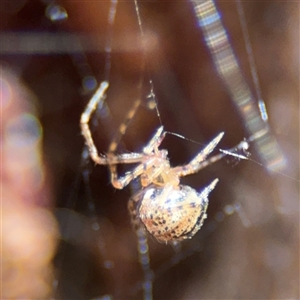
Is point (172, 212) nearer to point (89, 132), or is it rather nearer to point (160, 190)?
point (160, 190)

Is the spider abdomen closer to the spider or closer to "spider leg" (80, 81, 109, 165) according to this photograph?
the spider

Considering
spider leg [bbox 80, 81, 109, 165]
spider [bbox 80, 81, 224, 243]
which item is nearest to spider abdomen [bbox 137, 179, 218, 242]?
spider [bbox 80, 81, 224, 243]

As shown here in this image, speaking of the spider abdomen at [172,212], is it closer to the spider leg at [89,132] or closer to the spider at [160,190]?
the spider at [160,190]

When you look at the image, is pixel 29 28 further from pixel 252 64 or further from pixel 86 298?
pixel 86 298

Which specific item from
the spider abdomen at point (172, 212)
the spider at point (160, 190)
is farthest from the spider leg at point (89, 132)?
the spider abdomen at point (172, 212)

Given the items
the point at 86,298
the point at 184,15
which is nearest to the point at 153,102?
the point at 184,15
